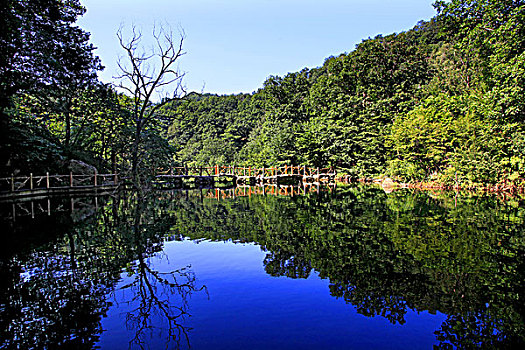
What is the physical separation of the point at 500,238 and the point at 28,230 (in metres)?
12.1

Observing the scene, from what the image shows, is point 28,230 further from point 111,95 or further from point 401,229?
point 111,95

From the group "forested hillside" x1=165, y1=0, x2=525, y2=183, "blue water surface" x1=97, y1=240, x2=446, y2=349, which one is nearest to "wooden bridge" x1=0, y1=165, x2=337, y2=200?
"forested hillside" x1=165, y1=0, x2=525, y2=183

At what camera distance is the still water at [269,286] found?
3824 mm

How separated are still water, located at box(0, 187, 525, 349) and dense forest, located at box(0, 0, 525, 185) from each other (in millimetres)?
9025

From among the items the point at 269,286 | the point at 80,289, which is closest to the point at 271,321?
the point at 269,286

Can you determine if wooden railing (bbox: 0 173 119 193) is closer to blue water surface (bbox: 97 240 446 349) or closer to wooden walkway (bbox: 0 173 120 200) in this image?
wooden walkway (bbox: 0 173 120 200)

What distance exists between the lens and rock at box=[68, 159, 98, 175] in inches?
887

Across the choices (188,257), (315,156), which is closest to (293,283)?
(188,257)

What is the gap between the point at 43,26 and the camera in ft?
60.4

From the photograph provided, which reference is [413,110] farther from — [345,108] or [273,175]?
[273,175]

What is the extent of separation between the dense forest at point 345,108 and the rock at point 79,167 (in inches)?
21.8

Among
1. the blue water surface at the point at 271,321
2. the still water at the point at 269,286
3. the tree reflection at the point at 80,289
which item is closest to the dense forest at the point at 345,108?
the still water at the point at 269,286

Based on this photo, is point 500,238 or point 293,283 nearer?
point 293,283

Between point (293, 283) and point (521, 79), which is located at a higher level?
point (521, 79)
